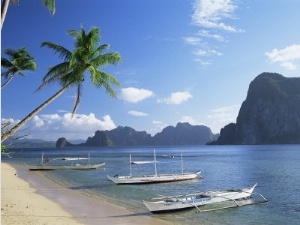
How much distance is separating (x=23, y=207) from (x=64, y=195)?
10044 millimetres

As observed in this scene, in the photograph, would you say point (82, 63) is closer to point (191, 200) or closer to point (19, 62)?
point (19, 62)

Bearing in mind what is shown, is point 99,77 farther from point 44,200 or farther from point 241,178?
point 241,178

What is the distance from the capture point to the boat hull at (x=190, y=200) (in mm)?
25109

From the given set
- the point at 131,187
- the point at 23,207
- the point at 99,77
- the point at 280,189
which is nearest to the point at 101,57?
the point at 99,77

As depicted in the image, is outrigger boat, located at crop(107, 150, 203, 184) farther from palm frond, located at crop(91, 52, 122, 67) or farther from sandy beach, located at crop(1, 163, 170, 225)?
palm frond, located at crop(91, 52, 122, 67)

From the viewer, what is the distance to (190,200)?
26.5 meters

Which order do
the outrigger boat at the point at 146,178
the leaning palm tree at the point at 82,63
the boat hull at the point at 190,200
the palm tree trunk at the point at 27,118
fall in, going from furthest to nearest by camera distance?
the outrigger boat at the point at 146,178 → the boat hull at the point at 190,200 → the leaning palm tree at the point at 82,63 → the palm tree trunk at the point at 27,118

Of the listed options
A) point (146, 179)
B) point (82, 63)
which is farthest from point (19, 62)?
point (146, 179)

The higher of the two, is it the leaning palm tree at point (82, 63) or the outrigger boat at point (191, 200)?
the leaning palm tree at point (82, 63)

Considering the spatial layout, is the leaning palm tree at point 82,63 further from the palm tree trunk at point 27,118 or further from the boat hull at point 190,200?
the boat hull at point 190,200

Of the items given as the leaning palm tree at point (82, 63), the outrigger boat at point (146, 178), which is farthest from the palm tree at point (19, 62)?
the outrigger boat at point (146, 178)

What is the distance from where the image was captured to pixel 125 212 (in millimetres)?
26438

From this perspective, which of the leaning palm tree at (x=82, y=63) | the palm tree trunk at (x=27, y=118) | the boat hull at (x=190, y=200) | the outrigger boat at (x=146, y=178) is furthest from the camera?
the outrigger boat at (x=146, y=178)

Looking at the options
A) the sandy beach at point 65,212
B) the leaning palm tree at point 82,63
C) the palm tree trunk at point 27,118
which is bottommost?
the sandy beach at point 65,212
